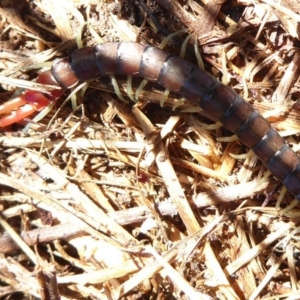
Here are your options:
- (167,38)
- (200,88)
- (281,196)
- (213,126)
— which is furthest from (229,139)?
(167,38)

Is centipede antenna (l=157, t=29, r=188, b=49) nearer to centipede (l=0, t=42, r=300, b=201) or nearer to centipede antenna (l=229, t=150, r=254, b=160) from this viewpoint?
centipede (l=0, t=42, r=300, b=201)

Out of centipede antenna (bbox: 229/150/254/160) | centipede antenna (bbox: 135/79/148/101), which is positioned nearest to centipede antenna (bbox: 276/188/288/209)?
centipede antenna (bbox: 229/150/254/160)

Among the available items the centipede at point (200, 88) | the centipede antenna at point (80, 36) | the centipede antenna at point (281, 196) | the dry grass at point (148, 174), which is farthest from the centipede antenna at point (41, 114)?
the centipede antenna at point (281, 196)

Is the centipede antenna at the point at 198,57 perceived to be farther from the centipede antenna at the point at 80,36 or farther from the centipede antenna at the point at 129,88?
the centipede antenna at the point at 80,36

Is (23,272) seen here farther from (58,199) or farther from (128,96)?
(128,96)

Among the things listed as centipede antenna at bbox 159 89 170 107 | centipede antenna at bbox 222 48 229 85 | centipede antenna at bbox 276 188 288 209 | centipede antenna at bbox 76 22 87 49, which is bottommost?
centipede antenna at bbox 276 188 288 209

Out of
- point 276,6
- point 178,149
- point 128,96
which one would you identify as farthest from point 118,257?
point 276,6
